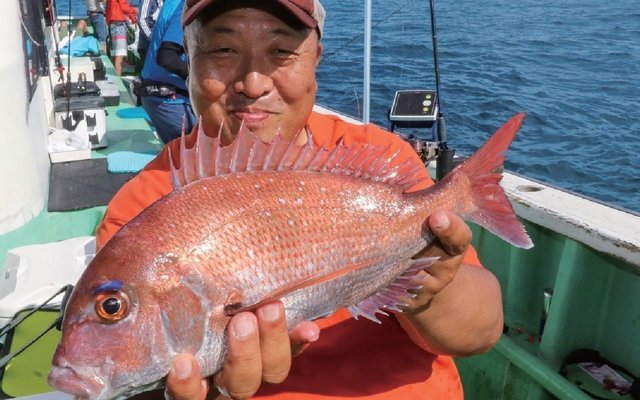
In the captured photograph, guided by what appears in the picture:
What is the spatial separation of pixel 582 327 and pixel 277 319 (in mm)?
2003

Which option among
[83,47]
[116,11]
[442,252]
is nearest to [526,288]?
[442,252]

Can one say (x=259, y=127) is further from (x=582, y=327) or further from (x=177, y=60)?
(x=177, y=60)

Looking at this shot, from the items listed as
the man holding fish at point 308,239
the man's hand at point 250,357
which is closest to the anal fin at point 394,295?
the man holding fish at point 308,239

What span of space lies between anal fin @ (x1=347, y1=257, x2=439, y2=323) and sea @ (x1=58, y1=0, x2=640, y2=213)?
4.70 m

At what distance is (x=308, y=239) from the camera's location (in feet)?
4.78

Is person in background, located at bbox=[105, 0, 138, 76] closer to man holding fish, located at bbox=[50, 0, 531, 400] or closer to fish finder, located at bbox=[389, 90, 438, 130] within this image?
fish finder, located at bbox=[389, 90, 438, 130]

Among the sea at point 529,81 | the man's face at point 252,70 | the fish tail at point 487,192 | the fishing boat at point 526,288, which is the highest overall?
the man's face at point 252,70

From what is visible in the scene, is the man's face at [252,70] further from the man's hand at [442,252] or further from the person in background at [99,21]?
the person in background at [99,21]

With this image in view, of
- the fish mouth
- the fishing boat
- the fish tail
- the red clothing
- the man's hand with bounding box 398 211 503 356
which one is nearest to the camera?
the fish mouth

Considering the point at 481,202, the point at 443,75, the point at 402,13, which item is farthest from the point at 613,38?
the point at 481,202

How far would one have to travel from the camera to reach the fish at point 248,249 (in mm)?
1285

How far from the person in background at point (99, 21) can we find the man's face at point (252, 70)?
1314cm

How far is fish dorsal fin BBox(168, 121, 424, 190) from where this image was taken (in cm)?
148

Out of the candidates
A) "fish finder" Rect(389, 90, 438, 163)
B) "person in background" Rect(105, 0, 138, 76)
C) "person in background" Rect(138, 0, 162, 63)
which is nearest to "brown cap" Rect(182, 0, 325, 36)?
"fish finder" Rect(389, 90, 438, 163)
